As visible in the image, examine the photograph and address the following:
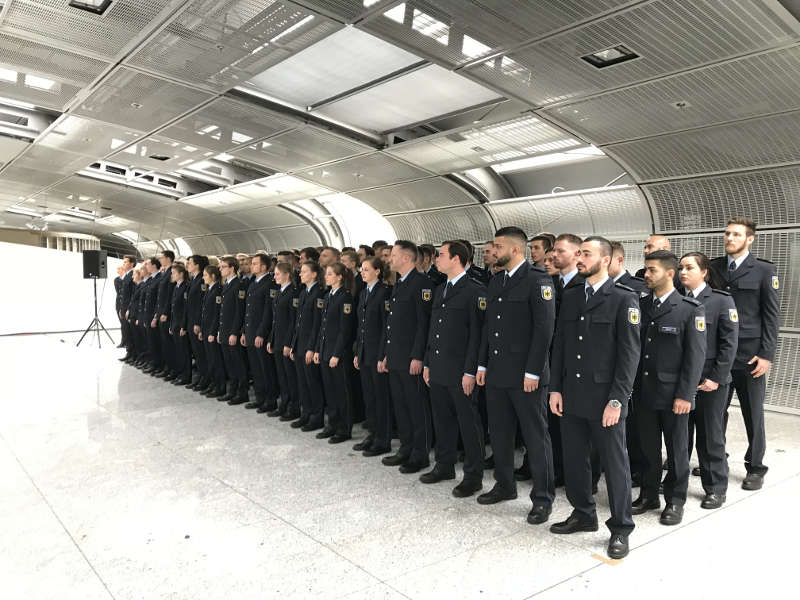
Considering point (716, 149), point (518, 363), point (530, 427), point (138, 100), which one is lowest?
point (530, 427)

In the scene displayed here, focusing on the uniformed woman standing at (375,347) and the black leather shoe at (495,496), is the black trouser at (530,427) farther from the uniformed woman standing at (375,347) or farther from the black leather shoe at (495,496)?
the uniformed woman standing at (375,347)

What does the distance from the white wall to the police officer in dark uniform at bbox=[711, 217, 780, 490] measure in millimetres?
14721

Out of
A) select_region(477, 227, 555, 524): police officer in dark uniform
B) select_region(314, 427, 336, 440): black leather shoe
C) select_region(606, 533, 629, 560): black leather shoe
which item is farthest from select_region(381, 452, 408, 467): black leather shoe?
select_region(606, 533, 629, 560): black leather shoe

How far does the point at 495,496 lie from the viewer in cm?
439

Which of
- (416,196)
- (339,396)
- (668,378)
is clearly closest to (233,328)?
(339,396)

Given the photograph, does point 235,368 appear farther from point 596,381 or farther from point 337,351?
point 596,381

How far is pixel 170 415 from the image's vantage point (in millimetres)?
6980

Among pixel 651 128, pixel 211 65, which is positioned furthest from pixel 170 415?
pixel 651 128

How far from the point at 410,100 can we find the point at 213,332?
13.5 feet

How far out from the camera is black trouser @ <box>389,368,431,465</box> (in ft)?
17.0

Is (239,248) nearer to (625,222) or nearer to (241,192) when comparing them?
(241,192)

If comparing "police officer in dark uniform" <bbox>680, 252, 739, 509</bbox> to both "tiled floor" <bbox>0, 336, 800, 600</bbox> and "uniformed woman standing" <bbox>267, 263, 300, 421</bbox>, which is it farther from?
"uniformed woman standing" <bbox>267, 263, 300, 421</bbox>

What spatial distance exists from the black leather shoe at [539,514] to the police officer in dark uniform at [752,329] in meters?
1.78

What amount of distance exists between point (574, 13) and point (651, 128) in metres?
2.44
